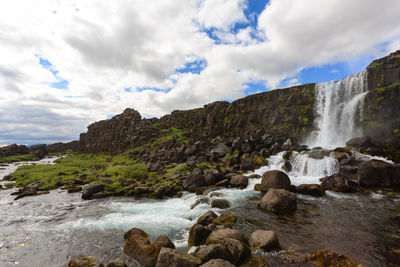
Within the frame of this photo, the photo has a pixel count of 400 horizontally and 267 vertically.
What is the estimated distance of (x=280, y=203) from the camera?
57.9 feet

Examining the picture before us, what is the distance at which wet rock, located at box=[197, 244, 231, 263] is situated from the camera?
953 cm

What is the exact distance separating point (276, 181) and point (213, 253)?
1641 cm

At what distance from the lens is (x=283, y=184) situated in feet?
75.9

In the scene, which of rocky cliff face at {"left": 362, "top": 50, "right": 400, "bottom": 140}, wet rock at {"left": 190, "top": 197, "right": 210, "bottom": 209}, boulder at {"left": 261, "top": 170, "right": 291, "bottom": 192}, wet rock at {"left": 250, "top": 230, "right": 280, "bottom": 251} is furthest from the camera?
rocky cliff face at {"left": 362, "top": 50, "right": 400, "bottom": 140}

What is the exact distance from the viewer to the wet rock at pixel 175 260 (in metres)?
9.13

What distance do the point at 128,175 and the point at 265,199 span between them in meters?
30.2

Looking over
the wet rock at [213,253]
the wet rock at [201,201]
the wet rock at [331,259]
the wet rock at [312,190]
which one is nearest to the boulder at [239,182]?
the wet rock at [312,190]

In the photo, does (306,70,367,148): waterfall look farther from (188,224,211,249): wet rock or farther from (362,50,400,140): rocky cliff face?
(188,224,211,249): wet rock

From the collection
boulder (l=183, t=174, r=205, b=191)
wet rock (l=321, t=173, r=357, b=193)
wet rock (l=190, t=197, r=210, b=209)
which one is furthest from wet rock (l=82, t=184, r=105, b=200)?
wet rock (l=321, t=173, r=357, b=193)

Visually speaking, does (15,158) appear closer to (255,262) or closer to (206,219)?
(206,219)

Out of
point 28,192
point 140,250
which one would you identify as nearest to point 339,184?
point 140,250

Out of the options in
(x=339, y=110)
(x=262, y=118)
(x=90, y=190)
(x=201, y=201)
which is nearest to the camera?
(x=201, y=201)

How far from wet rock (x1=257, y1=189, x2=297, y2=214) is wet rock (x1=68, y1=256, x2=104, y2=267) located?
14.4 metres

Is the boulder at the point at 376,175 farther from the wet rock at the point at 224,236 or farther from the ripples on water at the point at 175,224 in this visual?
the wet rock at the point at 224,236
